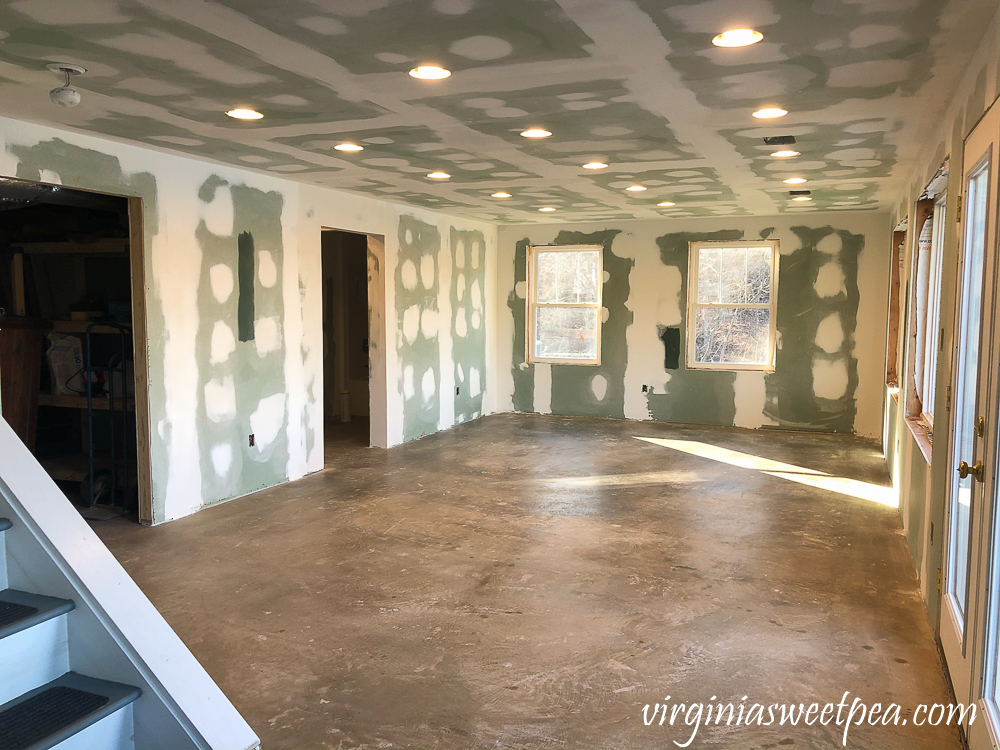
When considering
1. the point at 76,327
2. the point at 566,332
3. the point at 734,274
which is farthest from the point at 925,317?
the point at 76,327

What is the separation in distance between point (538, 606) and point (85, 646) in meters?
2.24

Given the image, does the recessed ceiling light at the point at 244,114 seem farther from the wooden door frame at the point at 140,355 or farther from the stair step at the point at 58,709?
the stair step at the point at 58,709

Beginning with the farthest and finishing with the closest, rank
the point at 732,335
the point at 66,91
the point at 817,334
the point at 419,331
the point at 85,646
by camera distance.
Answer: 1. the point at 732,335
2. the point at 817,334
3. the point at 419,331
4. the point at 66,91
5. the point at 85,646

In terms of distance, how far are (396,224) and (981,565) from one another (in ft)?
20.5

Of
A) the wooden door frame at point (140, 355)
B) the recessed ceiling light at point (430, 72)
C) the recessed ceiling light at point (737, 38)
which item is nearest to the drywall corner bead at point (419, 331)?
the wooden door frame at point (140, 355)

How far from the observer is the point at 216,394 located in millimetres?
5430

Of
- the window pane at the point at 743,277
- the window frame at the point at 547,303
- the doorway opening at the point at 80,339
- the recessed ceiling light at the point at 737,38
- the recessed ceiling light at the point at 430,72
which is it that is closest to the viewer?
the recessed ceiling light at the point at 737,38

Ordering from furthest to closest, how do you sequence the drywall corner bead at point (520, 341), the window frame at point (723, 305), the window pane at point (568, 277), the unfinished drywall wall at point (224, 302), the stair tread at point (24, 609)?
the drywall corner bead at point (520, 341), the window pane at point (568, 277), the window frame at point (723, 305), the unfinished drywall wall at point (224, 302), the stair tread at point (24, 609)

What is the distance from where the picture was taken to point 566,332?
9602 mm

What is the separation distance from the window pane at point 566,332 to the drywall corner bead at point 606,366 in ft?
0.59

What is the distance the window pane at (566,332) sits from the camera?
9453 mm

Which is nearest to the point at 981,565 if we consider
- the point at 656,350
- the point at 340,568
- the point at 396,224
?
the point at 340,568

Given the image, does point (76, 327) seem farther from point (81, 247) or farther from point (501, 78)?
point (501, 78)

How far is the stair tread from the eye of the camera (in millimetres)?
1692
